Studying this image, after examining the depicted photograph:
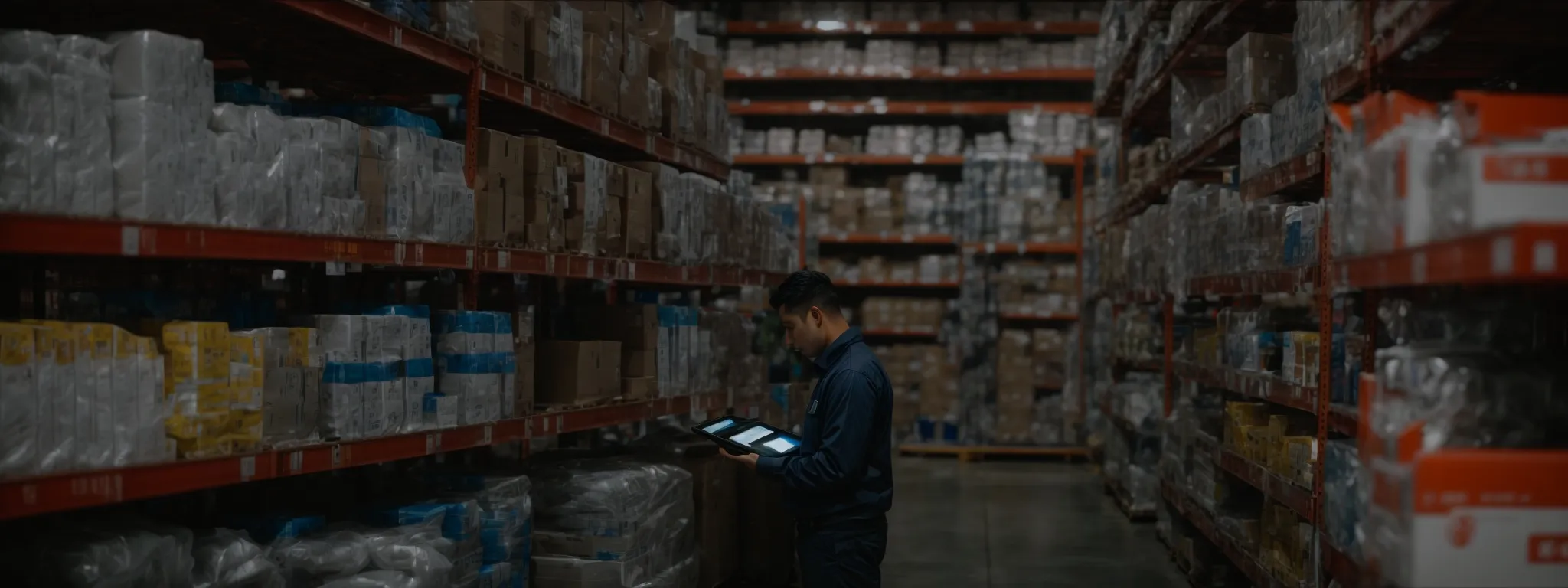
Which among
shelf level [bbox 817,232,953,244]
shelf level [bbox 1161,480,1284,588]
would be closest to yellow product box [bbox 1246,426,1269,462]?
shelf level [bbox 1161,480,1284,588]

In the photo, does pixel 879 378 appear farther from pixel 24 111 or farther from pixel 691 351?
pixel 24 111

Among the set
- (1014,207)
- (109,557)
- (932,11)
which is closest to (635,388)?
(109,557)

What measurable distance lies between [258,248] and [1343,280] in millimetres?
2470

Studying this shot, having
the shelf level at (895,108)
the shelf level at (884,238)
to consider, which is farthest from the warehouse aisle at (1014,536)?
the shelf level at (895,108)

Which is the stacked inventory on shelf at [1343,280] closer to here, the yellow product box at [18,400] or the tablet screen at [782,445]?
the tablet screen at [782,445]

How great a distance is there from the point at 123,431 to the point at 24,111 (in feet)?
2.31

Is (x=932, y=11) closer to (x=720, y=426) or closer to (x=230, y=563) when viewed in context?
(x=720, y=426)

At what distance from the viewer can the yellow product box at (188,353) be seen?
2.93 meters

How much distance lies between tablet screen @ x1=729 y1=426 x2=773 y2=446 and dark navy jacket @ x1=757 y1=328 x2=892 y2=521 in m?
0.22

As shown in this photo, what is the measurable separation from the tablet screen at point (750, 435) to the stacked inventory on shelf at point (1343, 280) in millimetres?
1838

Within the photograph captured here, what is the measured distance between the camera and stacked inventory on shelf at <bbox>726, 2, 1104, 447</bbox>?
12.1 meters

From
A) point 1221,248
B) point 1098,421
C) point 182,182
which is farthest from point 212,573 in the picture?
point 1098,421

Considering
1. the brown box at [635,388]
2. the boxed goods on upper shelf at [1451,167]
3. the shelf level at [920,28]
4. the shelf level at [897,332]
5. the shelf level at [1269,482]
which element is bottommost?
the shelf level at [1269,482]

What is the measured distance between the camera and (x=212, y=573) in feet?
10.3
